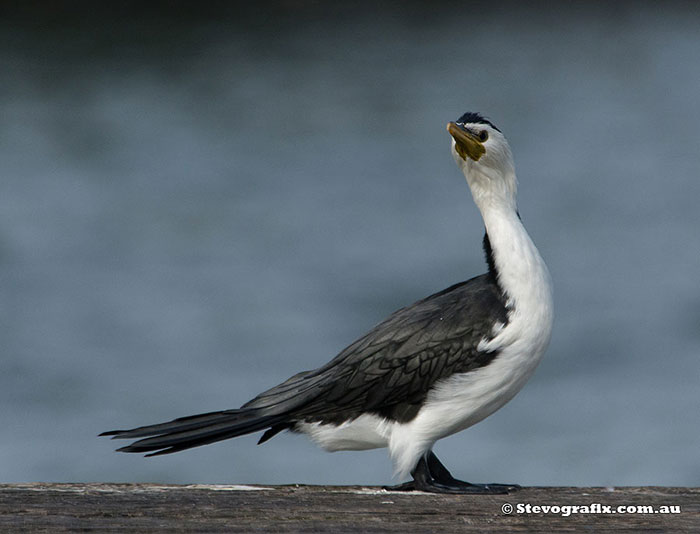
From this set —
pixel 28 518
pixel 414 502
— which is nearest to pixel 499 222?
pixel 414 502

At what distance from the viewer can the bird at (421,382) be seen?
362 centimetres

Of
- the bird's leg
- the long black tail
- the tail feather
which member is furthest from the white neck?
the tail feather

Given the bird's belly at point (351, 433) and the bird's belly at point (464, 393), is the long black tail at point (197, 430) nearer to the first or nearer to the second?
the bird's belly at point (351, 433)

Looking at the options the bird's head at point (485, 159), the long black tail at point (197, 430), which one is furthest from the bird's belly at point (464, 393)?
the bird's head at point (485, 159)

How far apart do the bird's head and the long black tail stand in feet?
3.32

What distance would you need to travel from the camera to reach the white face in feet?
12.6

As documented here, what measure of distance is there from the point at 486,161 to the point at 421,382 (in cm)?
78

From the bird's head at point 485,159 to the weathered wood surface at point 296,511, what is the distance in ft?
3.53

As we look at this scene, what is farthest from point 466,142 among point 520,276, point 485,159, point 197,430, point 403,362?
point 197,430

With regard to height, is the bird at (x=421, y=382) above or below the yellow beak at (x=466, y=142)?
below

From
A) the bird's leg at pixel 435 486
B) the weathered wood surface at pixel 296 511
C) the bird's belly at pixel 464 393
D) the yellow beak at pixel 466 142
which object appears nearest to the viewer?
the weathered wood surface at pixel 296 511

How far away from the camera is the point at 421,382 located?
3.64 meters

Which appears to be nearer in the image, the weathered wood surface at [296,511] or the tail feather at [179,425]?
the weathered wood surface at [296,511]

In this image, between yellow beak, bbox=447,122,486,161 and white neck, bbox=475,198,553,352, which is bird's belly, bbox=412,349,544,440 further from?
yellow beak, bbox=447,122,486,161
